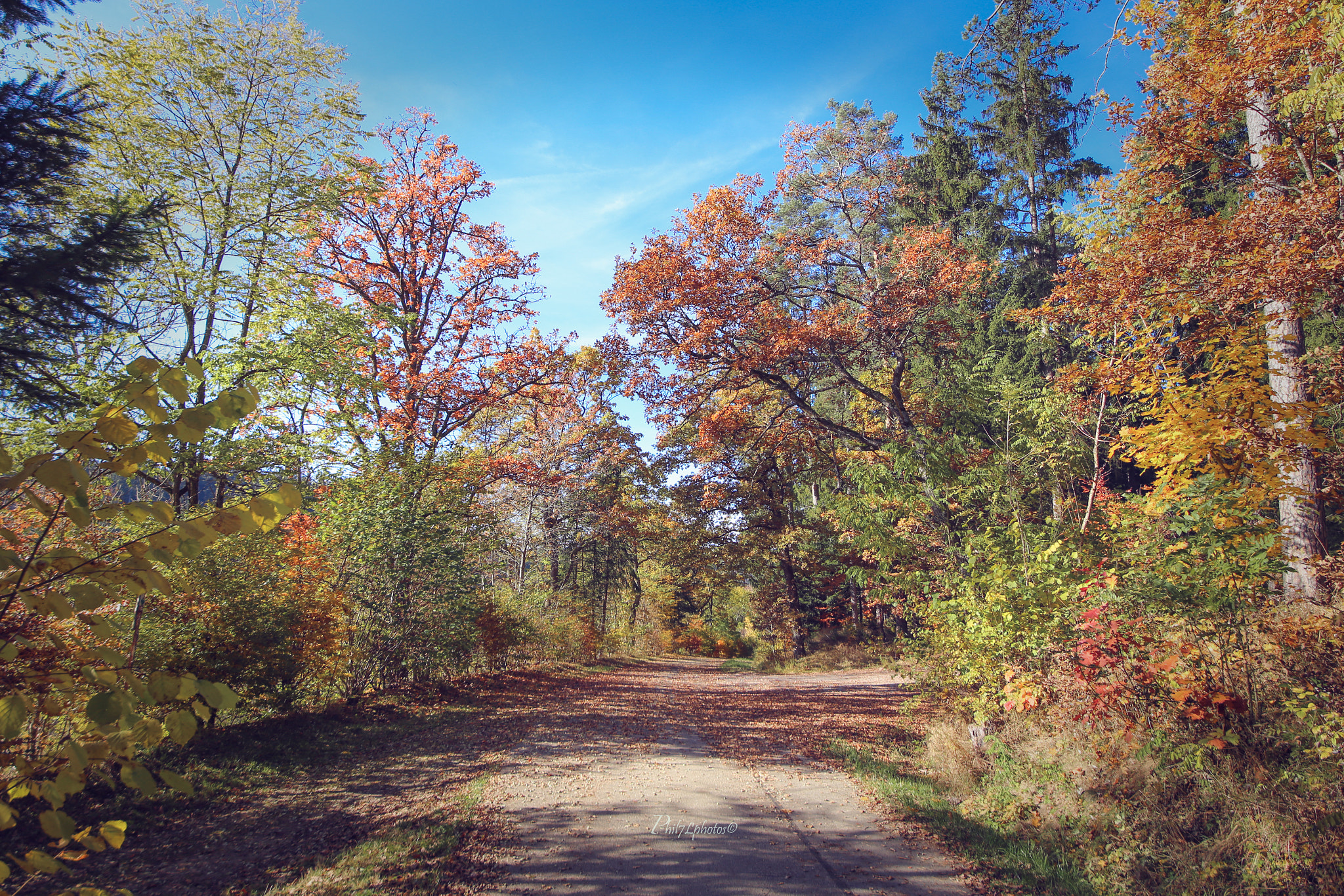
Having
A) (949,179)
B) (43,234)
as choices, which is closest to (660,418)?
(43,234)

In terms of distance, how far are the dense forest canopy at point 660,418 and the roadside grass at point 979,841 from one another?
32cm

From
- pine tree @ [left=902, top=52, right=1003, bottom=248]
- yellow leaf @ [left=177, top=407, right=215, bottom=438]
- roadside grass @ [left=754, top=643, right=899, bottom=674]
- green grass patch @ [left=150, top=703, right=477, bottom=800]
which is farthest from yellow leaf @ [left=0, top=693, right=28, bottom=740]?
pine tree @ [left=902, top=52, right=1003, bottom=248]

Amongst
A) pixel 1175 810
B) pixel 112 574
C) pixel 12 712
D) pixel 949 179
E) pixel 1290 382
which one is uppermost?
pixel 949 179

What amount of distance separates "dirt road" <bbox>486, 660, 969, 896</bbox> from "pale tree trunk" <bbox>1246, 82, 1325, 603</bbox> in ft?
17.3

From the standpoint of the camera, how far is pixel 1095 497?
10.5 meters

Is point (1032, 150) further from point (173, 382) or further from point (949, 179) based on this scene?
point (173, 382)

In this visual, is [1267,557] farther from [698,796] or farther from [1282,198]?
[698,796]

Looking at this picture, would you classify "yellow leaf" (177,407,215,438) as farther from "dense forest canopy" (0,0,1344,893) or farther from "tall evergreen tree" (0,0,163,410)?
"tall evergreen tree" (0,0,163,410)

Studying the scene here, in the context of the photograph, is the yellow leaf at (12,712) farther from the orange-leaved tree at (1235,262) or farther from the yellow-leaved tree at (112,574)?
the orange-leaved tree at (1235,262)

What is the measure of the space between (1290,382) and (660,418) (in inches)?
397

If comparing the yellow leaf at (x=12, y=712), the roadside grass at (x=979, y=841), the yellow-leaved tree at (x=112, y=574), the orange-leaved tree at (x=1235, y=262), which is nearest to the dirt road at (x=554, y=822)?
the roadside grass at (x=979, y=841)

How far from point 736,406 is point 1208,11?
9185 millimetres

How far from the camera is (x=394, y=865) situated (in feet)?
15.8

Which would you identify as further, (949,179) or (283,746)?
(949,179)
